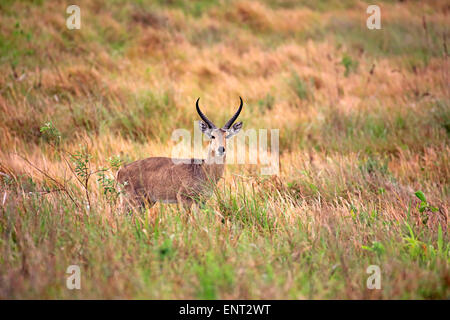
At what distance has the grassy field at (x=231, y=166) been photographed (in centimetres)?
312

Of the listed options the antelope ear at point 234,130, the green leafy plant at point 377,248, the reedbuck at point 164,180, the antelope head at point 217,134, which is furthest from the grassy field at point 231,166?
the antelope ear at point 234,130

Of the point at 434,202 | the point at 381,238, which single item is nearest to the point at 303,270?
the point at 381,238

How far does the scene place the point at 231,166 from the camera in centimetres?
627

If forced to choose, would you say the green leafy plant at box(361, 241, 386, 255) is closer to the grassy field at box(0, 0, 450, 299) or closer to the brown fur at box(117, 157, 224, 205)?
the grassy field at box(0, 0, 450, 299)

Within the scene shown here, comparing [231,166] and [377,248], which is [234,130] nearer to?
[231,166]

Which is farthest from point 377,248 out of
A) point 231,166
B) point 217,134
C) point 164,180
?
point 231,166

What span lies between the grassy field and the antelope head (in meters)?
0.51

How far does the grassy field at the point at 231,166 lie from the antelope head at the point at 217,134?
20.1 inches

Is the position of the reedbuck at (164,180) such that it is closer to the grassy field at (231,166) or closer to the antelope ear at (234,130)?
the antelope ear at (234,130)

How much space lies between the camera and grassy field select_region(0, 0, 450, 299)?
312 centimetres

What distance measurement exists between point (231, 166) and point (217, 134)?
1.33m

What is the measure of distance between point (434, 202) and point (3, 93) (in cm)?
773

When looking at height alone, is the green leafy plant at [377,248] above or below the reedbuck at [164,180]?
below

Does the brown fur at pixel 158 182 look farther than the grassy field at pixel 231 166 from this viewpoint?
Yes
